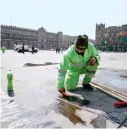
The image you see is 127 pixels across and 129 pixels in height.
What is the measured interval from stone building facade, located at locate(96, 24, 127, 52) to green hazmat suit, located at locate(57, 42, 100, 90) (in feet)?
411

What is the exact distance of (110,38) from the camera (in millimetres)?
143000

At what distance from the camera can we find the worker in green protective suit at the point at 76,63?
520 centimetres

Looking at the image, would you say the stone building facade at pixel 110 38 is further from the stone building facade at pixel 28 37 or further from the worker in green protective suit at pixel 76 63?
the worker in green protective suit at pixel 76 63

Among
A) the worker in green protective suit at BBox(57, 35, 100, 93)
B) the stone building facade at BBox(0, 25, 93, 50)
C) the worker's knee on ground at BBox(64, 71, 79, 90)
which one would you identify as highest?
the stone building facade at BBox(0, 25, 93, 50)

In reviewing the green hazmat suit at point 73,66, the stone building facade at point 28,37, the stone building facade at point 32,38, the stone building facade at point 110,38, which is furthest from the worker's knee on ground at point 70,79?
the stone building facade at point 110,38

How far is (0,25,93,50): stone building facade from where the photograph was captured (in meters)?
129

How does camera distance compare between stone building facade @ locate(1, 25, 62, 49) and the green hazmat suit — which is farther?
stone building facade @ locate(1, 25, 62, 49)

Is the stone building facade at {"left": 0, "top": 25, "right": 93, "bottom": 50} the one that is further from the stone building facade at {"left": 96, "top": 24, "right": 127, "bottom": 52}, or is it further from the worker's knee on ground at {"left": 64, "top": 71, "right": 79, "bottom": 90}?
the worker's knee on ground at {"left": 64, "top": 71, "right": 79, "bottom": 90}

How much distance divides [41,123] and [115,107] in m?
1.48

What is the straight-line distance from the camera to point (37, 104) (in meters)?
4.79

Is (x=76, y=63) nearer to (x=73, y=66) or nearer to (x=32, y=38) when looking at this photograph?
(x=73, y=66)

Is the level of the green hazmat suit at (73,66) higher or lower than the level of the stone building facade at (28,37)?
lower

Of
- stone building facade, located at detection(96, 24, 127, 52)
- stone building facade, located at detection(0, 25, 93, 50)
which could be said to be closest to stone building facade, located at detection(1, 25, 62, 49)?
stone building facade, located at detection(0, 25, 93, 50)

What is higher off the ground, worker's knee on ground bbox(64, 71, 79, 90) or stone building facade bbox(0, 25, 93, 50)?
stone building facade bbox(0, 25, 93, 50)
